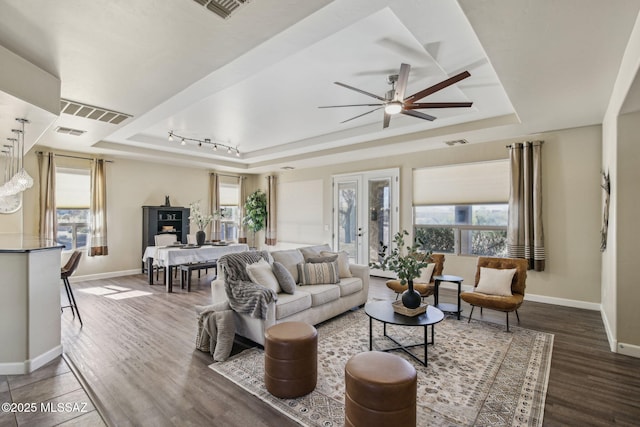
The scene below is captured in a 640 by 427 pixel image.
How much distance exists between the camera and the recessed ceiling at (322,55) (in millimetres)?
2035

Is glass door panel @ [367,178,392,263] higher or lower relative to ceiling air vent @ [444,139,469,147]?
lower

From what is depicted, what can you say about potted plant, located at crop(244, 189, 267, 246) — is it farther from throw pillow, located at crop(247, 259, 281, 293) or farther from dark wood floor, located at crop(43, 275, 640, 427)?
throw pillow, located at crop(247, 259, 281, 293)

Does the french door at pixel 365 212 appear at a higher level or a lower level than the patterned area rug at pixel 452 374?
higher

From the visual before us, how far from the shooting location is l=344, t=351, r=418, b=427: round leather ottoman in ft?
5.67

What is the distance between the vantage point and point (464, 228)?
566 cm

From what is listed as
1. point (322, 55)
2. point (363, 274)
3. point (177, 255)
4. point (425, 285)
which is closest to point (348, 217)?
point (363, 274)

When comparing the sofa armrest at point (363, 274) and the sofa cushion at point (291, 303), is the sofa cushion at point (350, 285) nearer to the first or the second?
the sofa armrest at point (363, 274)

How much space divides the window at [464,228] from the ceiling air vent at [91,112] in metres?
5.19

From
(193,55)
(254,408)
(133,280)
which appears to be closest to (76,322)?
(133,280)

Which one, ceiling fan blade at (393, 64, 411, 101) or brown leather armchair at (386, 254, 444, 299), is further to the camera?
brown leather armchair at (386, 254, 444, 299)

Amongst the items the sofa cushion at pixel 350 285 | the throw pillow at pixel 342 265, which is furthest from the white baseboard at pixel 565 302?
the throw pillow at pixel 342 265

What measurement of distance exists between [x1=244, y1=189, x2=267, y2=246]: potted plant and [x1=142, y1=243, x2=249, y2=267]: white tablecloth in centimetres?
269

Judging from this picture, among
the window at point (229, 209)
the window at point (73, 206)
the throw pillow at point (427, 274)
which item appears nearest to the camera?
the throw pillow at point (427, 274)

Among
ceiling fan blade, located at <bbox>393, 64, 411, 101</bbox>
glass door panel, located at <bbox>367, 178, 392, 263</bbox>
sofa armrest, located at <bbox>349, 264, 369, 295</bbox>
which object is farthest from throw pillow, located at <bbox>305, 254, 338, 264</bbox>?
glass door panel, located at <bbox>367, 178, 392, 263</bbox>
